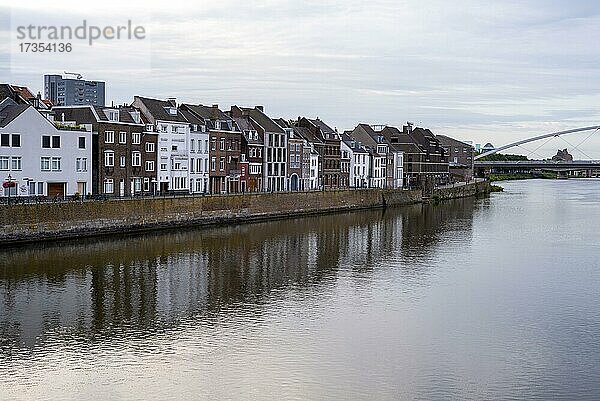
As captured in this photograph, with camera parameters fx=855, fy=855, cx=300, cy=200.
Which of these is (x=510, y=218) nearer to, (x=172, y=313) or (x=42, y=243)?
(x=42, y=243)

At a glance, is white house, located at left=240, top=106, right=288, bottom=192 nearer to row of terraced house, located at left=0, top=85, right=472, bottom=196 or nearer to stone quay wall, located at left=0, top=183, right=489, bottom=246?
row of terraced house, located at left=0, top=85, right=472, bottom=196

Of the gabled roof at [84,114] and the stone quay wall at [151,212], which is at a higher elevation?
the gabled roof at [84,114]

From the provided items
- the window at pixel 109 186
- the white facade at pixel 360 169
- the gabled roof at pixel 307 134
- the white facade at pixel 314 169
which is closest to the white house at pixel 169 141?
the window at pixel 109 186

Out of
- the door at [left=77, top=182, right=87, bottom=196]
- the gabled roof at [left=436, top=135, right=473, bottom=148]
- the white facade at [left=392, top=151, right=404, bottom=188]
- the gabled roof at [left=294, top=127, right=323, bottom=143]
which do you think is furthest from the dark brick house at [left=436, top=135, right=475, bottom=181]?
the door at [left=77, top=182, right=87, bottom=196]

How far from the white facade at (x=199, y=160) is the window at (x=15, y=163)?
13714 millimetres

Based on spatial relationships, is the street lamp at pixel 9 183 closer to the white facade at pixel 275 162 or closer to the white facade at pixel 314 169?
the white facade at pixel 275 162

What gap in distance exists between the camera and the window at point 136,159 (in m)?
48.3

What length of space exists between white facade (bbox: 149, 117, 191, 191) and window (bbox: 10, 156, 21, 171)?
10.5 meters

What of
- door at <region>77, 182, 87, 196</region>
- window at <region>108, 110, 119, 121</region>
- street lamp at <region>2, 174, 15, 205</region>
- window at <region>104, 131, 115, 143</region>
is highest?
window at <region>108, 110, 119, 121</region>

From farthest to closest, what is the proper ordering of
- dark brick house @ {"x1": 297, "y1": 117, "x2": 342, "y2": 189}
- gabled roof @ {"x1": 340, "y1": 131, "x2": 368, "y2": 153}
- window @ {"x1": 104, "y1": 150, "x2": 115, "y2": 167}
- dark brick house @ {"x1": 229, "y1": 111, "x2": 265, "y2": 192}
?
gabled roof @ {"x1": 340, "y1": 131, "x2": 368, "y2": 153}, dark brick house @ {"x1": 297, "y1": 117, "x2": 342, "y2": 189}, dark brick house @ {"x1": 229, "y1": 111, "x2": 265, "y2": 192}, window @ {"x1": 104, "y1": 150, "x2": 115, "y2": 167}

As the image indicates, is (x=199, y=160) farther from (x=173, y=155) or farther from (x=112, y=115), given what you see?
(x=112, y=115)

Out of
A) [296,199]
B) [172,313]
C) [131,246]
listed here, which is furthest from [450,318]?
[296,199]

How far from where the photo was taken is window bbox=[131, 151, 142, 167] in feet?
159

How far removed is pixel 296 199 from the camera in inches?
2244
